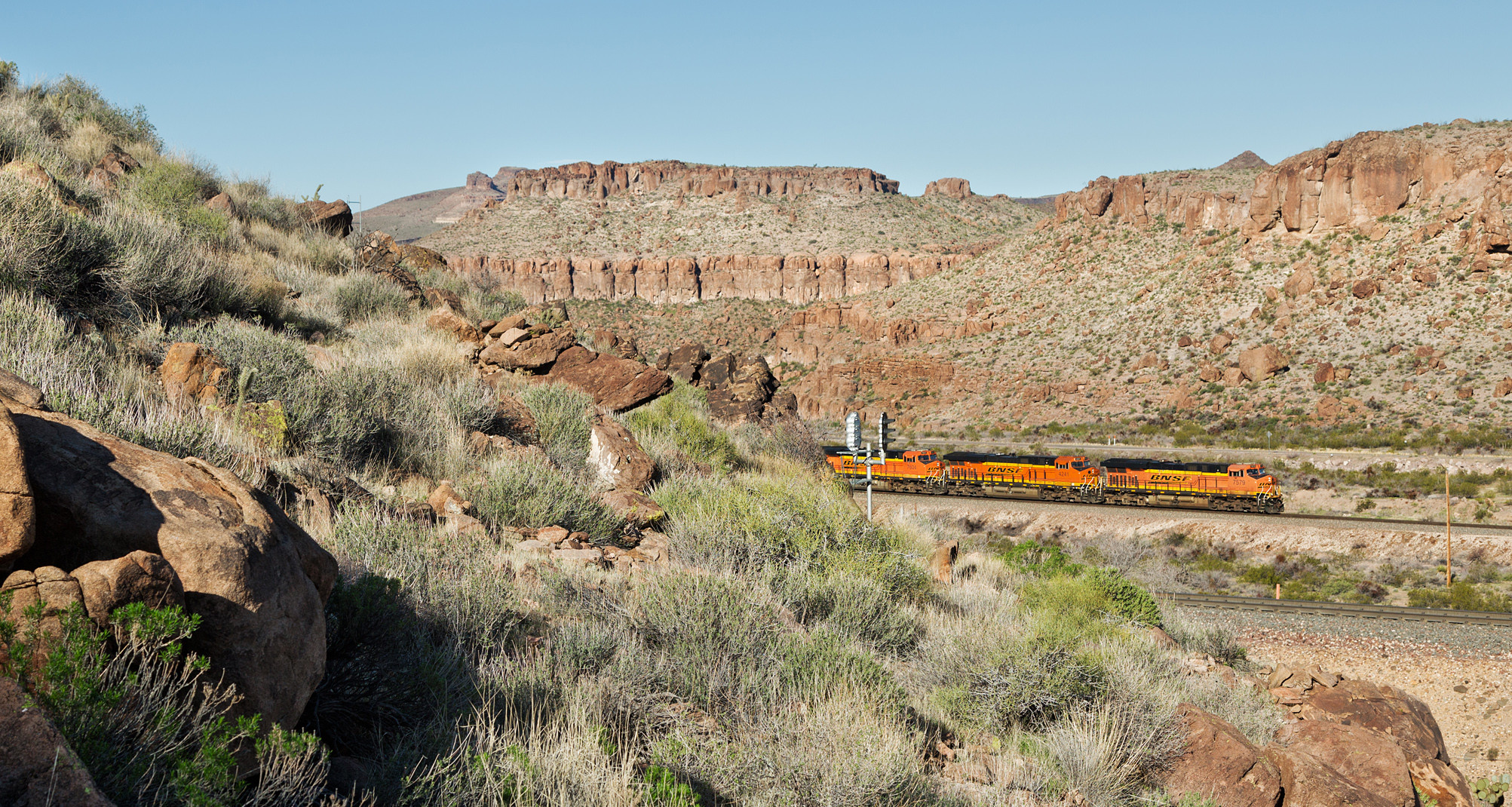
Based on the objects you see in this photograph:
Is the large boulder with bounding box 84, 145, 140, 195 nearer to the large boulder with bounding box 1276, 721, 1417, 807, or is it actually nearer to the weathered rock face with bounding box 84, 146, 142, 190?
the weathered rock face with bounding box 84, 146, 142, 190

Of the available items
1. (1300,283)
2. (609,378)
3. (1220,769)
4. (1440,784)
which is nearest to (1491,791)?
(1440,784)

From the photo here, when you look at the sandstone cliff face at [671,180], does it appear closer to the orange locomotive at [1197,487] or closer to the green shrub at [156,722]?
the orange locomotive at [1197,487]

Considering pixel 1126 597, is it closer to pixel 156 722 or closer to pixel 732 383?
pixel 732 383

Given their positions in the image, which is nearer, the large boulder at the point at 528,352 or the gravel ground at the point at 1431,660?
the large boulder at the point at 528,352

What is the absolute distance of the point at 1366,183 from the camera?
163ft

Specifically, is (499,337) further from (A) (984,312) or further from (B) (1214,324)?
(A) (984,312)

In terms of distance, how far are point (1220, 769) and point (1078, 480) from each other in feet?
78.9

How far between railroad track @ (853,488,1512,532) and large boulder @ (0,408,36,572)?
89.7ft

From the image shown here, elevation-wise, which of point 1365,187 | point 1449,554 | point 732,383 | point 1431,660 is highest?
point 1365,187

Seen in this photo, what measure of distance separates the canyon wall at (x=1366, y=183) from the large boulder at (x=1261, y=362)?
13.5m

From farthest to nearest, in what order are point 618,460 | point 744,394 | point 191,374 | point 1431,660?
point 744,394
point 1431,660
point 618,460
point 191,374

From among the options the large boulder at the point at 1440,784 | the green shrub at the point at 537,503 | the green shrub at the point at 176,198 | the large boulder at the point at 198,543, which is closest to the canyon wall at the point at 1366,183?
the large boulder at the point at 1440,784

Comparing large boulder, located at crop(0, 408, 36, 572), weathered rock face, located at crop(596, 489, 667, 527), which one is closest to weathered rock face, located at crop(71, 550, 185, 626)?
large boulder, located at crop(0, 408, 36, 572)

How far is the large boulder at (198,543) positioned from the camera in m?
2.61
